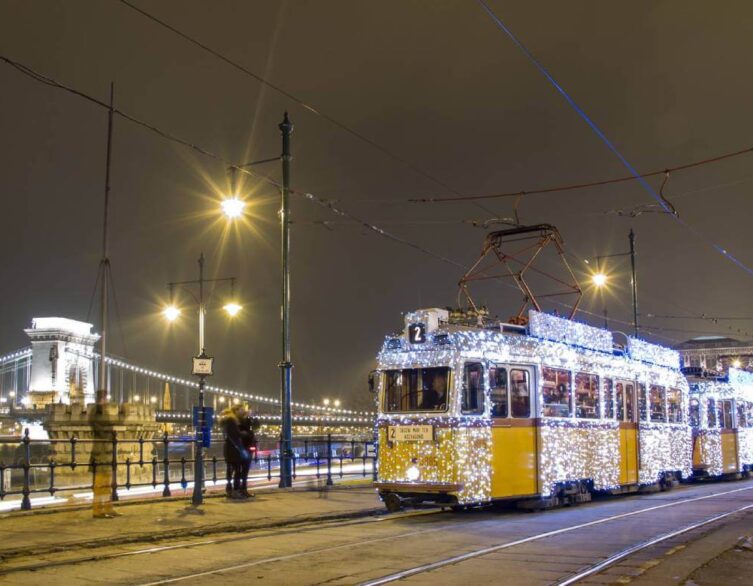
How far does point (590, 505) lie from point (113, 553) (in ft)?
33.4

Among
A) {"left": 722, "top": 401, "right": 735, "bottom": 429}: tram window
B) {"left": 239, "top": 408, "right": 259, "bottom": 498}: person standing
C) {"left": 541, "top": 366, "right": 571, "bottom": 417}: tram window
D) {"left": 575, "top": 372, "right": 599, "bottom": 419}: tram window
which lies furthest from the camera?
{"left": 722, "top": 401, "right": 735, "bottom": 429}: tram window

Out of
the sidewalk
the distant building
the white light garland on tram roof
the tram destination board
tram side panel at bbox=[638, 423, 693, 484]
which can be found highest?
the distant building

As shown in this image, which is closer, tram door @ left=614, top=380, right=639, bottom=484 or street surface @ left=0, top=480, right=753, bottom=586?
street surface @ left=0, top=480, right=753, bottom=586

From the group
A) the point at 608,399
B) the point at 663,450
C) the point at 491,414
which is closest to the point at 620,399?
the point at 608,399

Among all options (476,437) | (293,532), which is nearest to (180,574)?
(293,532)

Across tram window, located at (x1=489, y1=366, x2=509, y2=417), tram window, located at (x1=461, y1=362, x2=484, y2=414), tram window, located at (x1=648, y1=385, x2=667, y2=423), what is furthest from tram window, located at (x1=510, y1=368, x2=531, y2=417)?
tram window, located at (x1=648, y1=385, x2=667, y2=423)

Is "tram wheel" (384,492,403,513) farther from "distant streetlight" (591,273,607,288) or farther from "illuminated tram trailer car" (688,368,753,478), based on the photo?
"distant streetlight" (591,273,607,288)

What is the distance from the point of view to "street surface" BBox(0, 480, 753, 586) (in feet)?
30.2

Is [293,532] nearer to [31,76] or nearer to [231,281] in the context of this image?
[31,76]

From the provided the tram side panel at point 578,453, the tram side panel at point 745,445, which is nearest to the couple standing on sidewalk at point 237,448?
the tram side panel at point 578,453

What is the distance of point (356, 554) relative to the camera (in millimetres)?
10875

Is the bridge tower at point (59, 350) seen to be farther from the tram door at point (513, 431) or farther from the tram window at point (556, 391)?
the tram door at point (513, 431)

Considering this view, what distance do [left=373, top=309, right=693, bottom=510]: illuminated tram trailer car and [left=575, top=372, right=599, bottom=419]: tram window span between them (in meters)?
0.02

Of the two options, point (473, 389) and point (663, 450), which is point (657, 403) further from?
point (473, 389)
